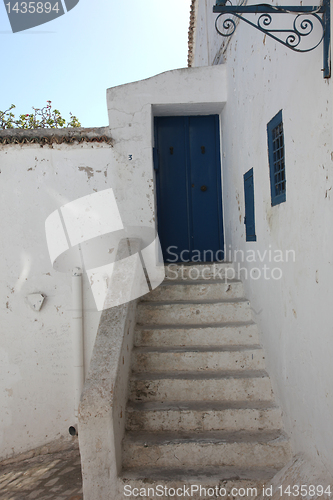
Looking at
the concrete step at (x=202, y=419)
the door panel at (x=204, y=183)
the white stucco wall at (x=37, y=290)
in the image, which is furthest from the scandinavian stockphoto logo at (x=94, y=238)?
the concrete step at (x=202, y=419)

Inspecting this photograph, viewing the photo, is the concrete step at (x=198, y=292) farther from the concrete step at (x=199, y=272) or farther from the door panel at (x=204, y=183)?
the door panel at (x=204, y=183)

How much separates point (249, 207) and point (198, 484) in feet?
9.06

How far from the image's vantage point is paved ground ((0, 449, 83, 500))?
385cm

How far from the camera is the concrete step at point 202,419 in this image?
11.0ft

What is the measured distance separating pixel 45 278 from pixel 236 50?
3.78 meters

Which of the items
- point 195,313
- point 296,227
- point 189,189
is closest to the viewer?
point 296,227

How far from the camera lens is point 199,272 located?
5.09 m

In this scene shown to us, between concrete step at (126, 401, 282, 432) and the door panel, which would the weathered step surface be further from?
the door panel

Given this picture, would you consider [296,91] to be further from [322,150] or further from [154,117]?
[154,117]

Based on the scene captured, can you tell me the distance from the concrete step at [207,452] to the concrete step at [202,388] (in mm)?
487

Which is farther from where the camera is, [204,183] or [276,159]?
[204,183]

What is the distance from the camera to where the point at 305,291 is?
8.98 feet

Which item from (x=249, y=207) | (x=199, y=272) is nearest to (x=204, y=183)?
(x=199, y=272)

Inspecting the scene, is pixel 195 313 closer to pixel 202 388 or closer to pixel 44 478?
pixel 202 388
